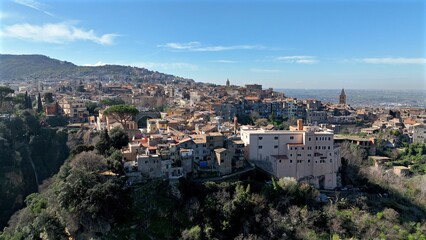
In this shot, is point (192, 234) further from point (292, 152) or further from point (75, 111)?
point (75, 111)

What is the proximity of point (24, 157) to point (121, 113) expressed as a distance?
40.2 ft

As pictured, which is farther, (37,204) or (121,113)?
(121,113)

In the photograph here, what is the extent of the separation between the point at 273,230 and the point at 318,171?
8547 mm

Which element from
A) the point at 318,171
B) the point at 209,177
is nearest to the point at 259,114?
the point at 318,171

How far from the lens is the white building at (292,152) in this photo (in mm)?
32062

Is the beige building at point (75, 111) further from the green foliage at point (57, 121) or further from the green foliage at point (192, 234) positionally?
the green foliage at point (192, 234)

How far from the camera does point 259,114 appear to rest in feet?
200

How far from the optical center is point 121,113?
4244 centimetres

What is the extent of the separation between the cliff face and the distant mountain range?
9896 centimetres

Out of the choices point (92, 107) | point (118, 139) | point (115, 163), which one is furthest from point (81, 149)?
point (92, 107)

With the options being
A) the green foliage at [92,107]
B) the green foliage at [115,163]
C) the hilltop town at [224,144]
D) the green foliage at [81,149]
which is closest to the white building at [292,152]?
the hilltop town at [224,144]

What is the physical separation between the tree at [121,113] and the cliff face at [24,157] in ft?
24.6

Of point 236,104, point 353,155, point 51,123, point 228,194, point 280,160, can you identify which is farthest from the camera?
point 236,104

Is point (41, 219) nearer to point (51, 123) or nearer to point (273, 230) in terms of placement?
point (273, 230)
